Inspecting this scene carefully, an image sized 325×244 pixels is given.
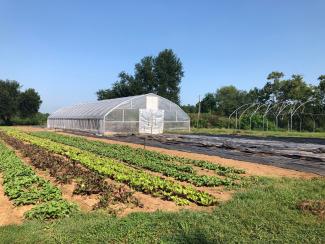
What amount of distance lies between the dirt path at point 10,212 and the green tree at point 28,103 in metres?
51.8

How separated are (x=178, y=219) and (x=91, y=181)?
2932mm

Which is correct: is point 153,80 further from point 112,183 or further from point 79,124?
point 112,183

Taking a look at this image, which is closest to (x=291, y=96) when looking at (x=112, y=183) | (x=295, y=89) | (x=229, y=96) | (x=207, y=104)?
(x=295, y=89)

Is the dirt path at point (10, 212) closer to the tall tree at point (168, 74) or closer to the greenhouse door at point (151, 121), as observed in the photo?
the greenhouse door at point (151, 121)

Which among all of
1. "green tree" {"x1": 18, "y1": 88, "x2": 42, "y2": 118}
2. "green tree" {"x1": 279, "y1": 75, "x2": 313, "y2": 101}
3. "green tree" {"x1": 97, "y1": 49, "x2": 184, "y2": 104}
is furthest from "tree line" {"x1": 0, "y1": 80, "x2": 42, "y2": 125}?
"green tree" {"x1": 279, "y1": 75, "x2": 313, "y2": 101}

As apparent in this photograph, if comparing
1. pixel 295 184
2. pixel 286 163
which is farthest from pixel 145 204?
pixel 286 163

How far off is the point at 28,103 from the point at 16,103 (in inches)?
92.7

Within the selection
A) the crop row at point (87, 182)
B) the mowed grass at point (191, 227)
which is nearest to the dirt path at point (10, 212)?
the mowed grass at point (191, 227)

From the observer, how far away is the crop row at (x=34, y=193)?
5.65 meters

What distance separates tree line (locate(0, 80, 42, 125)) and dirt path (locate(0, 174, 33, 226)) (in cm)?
4932

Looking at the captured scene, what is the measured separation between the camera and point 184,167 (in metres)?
9.82

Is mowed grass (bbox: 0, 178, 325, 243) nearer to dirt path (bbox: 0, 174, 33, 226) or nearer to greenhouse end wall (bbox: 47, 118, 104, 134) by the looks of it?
dirt path (bbox: 0, 174, 33, 226)

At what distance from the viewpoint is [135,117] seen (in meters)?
28.9

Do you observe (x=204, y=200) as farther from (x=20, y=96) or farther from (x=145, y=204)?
(x=20, y=96)
